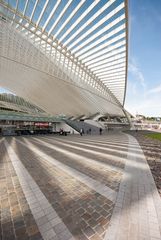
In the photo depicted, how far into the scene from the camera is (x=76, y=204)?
3744 millimetres

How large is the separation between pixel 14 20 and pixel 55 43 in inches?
253

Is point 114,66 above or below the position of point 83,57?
below

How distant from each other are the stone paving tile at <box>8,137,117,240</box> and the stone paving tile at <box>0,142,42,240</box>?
24.4 inches

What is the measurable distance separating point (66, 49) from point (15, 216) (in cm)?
2557

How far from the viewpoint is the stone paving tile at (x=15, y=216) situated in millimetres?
2689

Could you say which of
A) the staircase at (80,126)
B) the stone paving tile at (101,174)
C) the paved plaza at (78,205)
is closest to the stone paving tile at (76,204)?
the paved plaza at (78,205)

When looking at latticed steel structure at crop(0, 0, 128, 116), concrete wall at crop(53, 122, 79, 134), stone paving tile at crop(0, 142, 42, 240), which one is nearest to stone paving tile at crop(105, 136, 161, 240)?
stone paving tile at crop(0, 142, 42, 240)

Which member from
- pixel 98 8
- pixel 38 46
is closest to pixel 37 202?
pixel 98 8

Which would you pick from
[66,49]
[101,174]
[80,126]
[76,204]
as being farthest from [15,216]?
[80,126]

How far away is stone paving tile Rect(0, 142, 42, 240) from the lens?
2.69 meters

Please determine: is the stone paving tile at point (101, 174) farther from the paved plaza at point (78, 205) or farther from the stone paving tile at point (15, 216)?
the stone paving tile at point (15, 216)

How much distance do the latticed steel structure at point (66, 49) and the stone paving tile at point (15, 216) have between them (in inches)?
603

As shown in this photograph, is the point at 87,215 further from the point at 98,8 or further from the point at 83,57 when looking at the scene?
the point at 83,57

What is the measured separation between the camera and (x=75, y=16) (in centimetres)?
1488
